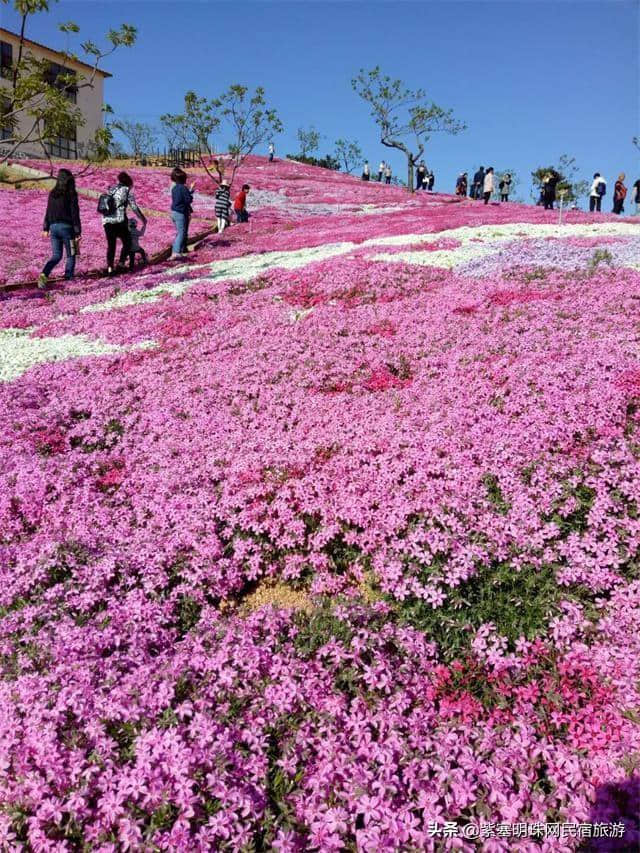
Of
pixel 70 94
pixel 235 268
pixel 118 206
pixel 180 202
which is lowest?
pixel 235 268

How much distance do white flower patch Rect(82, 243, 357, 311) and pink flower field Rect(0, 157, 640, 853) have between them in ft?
19.0

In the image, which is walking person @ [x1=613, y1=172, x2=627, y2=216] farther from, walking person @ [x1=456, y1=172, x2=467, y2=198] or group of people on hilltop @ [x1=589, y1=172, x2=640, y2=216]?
walking person @ [x1=456, y1=172, x2=467, y2=198]

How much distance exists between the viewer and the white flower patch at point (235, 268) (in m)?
16.0

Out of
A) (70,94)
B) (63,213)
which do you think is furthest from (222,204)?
(70,94)

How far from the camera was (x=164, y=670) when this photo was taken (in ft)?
13.6

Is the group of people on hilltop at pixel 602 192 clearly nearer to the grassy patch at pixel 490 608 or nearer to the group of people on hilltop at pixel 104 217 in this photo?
the group of people on hilltop at pixel 104 217

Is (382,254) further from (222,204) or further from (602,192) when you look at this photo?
(602,192)

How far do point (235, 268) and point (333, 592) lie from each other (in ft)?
51.4

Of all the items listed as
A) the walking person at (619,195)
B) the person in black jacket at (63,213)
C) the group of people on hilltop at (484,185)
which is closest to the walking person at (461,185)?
the group of people on hilltop at (484,185)

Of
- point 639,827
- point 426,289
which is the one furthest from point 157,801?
point 426,289

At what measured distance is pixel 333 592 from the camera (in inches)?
212

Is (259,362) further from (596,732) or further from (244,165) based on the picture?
(244,165)

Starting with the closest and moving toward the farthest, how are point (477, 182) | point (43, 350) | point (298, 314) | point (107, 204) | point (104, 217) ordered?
point (43, 350) < point (298, 314) < point (107, 204) < point (104, 217) < point (477, 182)

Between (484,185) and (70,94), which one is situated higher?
(70,94)
